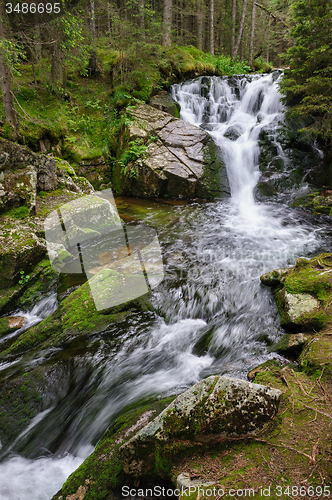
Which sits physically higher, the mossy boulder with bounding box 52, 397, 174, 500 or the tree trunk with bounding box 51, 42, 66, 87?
the tree trunk with bounding box 51, 42, 66, 87

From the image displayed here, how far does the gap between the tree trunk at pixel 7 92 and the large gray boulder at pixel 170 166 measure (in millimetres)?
4328

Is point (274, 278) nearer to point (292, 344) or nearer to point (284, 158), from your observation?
point (292, 344)

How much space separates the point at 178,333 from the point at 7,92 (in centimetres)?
785

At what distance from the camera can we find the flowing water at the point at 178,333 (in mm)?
3205

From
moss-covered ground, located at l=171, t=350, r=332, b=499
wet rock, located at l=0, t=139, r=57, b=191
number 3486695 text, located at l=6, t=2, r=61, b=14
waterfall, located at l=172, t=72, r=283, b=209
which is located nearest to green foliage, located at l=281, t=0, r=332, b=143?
waterfall, located at l=172, t=72, r=283, b=209

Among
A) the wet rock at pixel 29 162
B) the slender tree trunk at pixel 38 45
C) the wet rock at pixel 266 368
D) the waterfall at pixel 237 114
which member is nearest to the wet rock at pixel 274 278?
the wet rock at pixel 266 368

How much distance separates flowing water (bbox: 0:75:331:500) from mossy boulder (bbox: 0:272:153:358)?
0.21m

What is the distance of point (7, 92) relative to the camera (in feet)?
23.1

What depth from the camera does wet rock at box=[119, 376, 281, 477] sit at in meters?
1.95

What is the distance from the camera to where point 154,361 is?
4.20 m

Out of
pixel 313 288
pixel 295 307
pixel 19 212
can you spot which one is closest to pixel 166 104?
pixel 19 212

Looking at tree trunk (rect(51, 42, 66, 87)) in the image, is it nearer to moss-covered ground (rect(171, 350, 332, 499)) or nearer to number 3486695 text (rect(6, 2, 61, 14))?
number 3486695 text (rect(6, 2, 61, 14))

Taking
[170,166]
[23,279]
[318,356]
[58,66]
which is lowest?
[318,356]

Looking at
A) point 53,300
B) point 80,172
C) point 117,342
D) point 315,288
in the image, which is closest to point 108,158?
point 80,172
